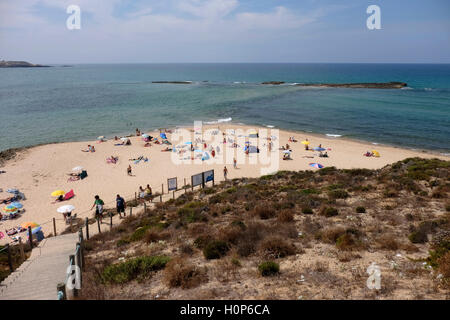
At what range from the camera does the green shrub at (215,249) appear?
7828 millimetres

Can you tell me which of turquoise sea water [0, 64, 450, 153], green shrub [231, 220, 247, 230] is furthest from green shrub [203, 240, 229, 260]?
turquoise sea water [0, 64, 450, 153]

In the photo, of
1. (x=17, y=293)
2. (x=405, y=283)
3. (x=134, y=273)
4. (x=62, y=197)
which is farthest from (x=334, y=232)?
(x=62, y=197)

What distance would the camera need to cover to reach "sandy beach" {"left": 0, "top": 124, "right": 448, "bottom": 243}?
19031 mm

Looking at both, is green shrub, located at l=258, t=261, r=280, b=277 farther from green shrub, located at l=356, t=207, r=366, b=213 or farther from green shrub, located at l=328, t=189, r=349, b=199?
green shrub, located at l=328, t=189, r=349, b=199

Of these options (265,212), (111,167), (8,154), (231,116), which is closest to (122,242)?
(265,212)

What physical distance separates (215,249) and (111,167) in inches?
813

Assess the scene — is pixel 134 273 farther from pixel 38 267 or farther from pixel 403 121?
pixel 403 121

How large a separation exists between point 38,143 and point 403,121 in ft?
165

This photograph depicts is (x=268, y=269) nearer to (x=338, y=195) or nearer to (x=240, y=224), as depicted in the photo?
(x=240, y=224)

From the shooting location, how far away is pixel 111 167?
25.9m

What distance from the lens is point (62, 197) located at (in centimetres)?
1908

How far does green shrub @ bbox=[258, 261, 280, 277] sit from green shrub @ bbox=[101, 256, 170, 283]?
8.46 ft

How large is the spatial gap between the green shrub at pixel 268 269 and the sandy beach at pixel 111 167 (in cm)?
1300
